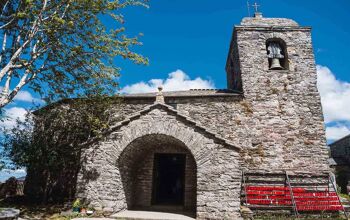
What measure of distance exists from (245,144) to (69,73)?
934cm

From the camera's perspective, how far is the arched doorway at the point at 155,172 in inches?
412

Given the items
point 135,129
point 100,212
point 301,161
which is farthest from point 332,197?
point 100,212

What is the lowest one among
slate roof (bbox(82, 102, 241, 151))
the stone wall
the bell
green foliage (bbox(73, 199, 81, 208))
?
green foliage (bbox(73, 199, 81, 208))

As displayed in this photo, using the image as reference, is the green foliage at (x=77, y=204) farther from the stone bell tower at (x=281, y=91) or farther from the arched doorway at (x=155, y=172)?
the stone bell tower at (x=281, y=91)

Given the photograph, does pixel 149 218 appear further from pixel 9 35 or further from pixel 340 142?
pixel 340 142

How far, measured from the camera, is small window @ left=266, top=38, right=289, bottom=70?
545 inches

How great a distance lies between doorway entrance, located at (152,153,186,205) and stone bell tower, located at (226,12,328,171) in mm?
4128

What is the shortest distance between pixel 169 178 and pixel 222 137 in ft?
18.7

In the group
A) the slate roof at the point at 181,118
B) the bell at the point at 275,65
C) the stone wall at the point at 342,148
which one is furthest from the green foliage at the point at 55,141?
the stone wall at the point at 342,148

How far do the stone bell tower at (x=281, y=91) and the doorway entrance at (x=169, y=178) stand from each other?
413 centimetres

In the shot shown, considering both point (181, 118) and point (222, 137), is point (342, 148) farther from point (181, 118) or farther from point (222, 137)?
point (181, 118)

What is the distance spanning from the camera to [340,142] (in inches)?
1122

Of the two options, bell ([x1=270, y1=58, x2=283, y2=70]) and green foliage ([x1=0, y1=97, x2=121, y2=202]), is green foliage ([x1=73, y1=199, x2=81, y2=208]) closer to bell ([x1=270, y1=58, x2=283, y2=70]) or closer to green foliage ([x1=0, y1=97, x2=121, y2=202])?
green foliage ([x1=0, y1=97, x2=121, y2=202])

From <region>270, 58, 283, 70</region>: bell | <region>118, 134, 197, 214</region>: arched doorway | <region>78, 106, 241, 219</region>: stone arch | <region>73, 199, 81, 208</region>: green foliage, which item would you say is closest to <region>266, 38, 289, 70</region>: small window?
<region>270, 58, 283, 70</region>: bell
